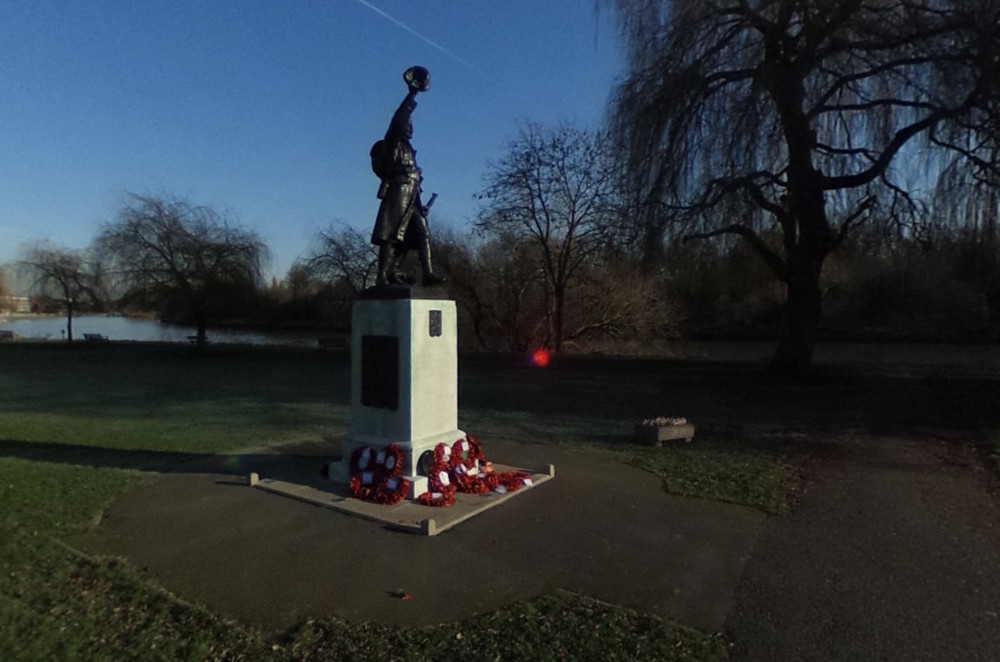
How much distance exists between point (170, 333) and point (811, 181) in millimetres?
44705

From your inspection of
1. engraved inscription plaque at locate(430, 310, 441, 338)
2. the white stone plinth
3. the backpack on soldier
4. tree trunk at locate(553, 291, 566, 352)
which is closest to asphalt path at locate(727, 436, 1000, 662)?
the white stone plinth

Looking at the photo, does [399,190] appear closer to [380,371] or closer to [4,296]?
[380,371]

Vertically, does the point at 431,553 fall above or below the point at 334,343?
below

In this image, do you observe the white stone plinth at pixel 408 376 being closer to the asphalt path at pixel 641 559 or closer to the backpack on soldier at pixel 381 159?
the asphalt path at pixel 641 559

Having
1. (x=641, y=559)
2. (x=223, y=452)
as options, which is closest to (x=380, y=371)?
(x=641, y=559)

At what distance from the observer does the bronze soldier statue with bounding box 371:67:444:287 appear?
263 inches

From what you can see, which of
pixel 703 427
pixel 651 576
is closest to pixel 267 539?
pixel 651 576

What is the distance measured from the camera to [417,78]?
661cm

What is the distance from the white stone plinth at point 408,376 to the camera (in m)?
6.24

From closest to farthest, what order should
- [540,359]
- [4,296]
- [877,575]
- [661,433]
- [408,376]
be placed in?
[877,575] → [408,376] → [661,433] → [540,359] → [4,296]

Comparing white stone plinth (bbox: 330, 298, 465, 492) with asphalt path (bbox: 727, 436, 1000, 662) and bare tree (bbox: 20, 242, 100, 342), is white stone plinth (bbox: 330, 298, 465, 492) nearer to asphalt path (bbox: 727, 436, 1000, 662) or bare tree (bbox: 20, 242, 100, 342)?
asphalt path (bbox: 727, 436, 1000, 662)

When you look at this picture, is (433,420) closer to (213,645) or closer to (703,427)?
(213,645)

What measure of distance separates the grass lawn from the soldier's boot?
3.22m

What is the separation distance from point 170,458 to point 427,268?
162 inches
